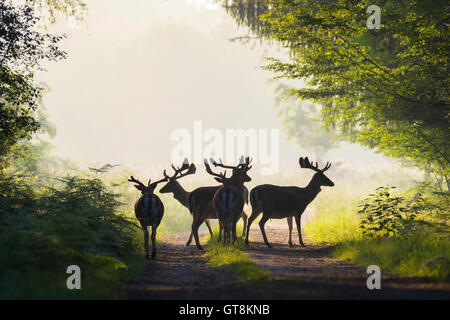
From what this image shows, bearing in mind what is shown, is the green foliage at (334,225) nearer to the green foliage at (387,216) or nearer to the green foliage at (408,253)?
the green foliage at (387,216)

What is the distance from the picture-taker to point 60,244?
720 centimetres

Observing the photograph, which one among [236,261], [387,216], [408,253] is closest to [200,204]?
[236,261]

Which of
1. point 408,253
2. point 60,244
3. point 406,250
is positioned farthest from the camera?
point 406,250

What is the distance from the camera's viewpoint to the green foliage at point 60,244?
20.4ft

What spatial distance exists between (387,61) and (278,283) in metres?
8.74

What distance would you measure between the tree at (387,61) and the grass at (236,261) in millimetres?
4835

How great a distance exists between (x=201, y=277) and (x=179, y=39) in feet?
489

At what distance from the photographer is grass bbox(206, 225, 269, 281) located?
732 cm

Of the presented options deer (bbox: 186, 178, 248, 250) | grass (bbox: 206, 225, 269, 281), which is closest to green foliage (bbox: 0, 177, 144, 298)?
grass (bbox: 206, 225, 269, 281)

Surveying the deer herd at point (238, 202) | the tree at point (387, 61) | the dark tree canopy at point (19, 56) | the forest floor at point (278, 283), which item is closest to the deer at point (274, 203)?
the deer herd at point (238, 202)

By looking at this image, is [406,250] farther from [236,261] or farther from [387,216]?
[236,261]

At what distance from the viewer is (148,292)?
675 cm

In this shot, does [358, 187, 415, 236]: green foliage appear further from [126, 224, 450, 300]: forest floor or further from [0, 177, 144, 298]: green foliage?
[0, 177, 144, 298]: green foliage

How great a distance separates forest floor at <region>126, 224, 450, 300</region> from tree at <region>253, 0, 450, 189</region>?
4.54 metres
